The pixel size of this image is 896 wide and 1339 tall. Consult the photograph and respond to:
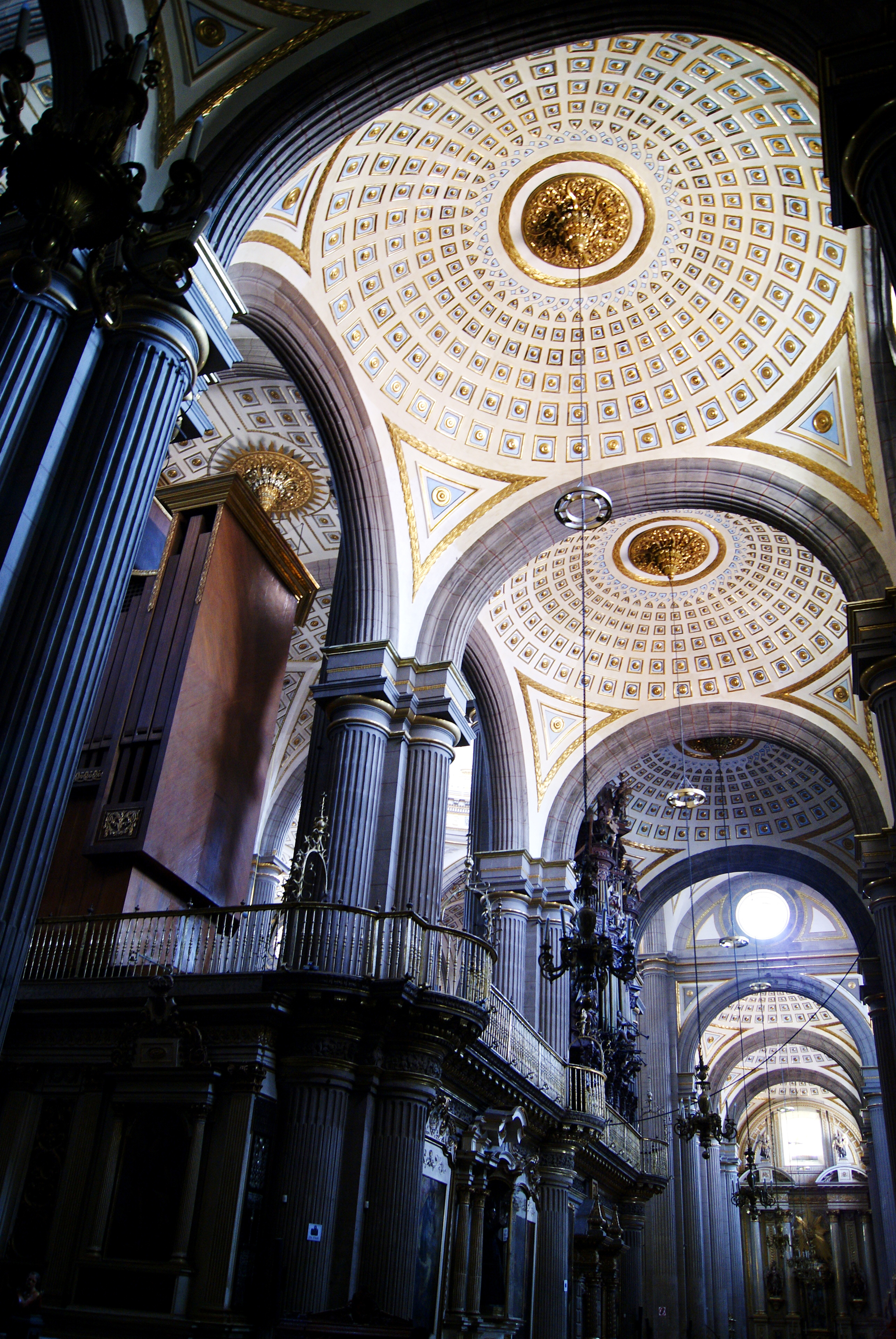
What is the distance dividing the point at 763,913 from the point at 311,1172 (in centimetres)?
2179

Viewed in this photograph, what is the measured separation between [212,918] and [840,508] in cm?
902

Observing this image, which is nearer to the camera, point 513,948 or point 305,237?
point 305,237

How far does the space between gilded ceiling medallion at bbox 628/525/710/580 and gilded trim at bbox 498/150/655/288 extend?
5.18m

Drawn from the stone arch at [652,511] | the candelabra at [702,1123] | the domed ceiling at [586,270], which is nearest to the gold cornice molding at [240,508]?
the domed ceiling at [586,270]

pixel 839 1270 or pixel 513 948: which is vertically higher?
pixel 513 948

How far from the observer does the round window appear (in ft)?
95.2

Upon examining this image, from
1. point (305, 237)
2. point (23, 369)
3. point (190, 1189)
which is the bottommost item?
point (190, 1189)

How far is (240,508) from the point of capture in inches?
559

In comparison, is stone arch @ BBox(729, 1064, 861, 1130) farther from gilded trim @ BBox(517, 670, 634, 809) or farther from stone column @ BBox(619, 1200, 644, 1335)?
gilded trim @ BBox(517, 670, 634, 809)

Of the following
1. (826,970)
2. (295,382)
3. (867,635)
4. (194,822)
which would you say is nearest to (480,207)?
(295,382)

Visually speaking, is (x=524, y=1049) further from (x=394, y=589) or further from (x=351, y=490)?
(x=351, y=490)

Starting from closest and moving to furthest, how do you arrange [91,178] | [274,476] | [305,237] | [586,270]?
[91,178] < [305,237] < [586,270] < [274,476]

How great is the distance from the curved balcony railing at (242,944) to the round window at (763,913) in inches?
763

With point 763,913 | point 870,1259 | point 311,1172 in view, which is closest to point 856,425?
point 311,1172
